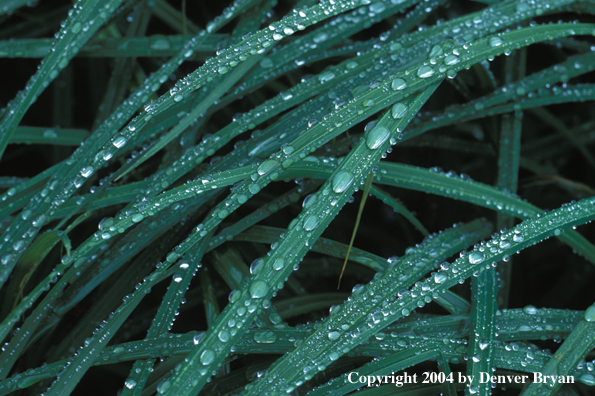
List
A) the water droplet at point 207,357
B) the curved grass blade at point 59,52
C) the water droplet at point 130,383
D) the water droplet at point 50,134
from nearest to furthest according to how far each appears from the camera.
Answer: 1. the water droplet at point 207,357
2. the water droplet at point 130,383
3. the curved grass blade at point 59,52
4. the water droplet at point 50,134

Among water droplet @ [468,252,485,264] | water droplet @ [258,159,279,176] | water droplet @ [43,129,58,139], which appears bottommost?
water droplet @ [468,252,485,264]

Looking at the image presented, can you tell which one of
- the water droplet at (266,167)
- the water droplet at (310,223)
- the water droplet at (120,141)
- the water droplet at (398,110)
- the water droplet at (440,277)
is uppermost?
the water droplet at (120,141)

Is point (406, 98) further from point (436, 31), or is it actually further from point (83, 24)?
point (83, 24)

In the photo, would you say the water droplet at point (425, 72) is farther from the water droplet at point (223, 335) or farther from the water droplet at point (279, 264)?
the water droplet at point (223, 335)

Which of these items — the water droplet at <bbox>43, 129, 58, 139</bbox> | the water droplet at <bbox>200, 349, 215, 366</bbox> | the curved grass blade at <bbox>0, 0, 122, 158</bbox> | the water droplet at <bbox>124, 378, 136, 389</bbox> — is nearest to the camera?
the water droplet at <bbox>200, 349, 215, 366</bbox>

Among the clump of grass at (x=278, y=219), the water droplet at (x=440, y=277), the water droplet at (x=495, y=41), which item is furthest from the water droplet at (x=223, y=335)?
the water droplet at (x=495, y=41)

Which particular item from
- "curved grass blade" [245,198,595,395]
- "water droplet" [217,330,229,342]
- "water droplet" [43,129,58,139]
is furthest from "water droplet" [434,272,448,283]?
"water droplet" [43,129,58,139]

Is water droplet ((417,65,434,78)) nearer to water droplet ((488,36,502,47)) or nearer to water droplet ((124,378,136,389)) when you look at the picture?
water droplet ((488,36,502,47))

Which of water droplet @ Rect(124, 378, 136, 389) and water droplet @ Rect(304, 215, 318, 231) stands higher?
water droplet @ Rect(304, 215, 318, 231)

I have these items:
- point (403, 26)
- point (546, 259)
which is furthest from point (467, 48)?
point (546, 259)
